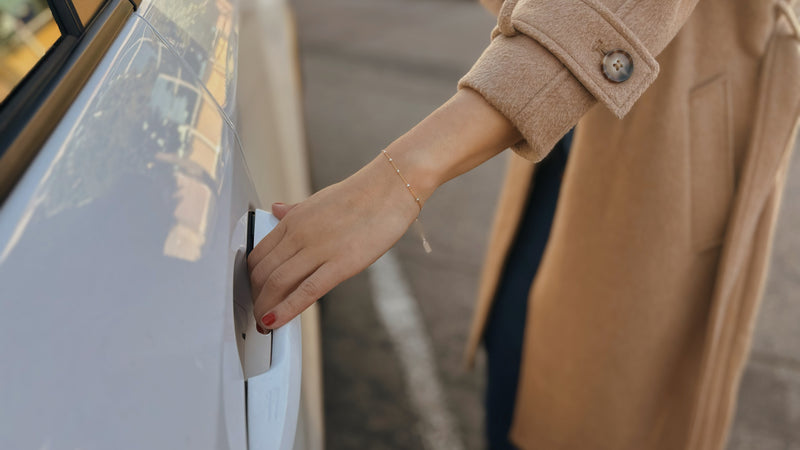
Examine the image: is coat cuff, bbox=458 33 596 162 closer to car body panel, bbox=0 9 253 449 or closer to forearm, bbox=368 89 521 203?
forearm, bbox=368 89 521 203

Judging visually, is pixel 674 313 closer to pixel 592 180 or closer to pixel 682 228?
pixel 682 228

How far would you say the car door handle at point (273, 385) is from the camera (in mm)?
593

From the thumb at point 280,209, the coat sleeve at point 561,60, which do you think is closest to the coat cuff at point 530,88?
the coat sleeve at point 561,60

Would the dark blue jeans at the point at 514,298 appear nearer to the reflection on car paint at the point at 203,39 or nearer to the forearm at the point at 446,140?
the forearm at the point at 446,140

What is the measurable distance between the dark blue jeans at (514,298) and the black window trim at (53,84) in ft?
2.83

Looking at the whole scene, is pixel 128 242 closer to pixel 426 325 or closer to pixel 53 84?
pixel 53 84

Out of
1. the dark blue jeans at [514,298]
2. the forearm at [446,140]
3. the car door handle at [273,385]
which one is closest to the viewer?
the car door handle at [273,385]

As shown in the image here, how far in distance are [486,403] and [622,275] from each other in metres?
0.64

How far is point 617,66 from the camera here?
73 centimetres

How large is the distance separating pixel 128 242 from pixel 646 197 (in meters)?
0.84

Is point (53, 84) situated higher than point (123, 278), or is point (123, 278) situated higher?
point (53, 84)

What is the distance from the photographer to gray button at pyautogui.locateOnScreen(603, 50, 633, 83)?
0.73 metres

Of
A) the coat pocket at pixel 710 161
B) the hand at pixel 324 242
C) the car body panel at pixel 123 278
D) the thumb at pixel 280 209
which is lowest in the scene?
the coat pocket at pixel 710 161

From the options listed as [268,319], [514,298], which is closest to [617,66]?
[268,319]
